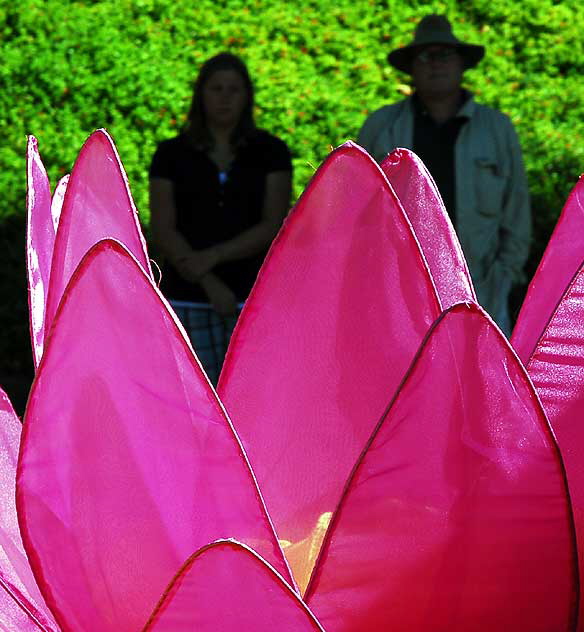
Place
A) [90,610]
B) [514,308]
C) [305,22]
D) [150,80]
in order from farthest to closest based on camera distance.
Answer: [305,22] → [150,80] → [514,308] → [90,610]

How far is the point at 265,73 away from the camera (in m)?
7.27

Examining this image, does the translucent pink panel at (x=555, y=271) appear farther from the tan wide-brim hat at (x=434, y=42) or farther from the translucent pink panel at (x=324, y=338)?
the tan wide-brim hat at (x=434, y=42)

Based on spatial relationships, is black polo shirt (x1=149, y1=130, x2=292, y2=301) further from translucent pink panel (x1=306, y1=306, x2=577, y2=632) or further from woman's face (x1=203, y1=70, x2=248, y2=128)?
translucent pink panel (x1=306, y1=306, x2=577, y2=632)

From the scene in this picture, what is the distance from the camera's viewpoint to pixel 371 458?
67 cm

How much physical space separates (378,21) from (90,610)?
7.62 meters

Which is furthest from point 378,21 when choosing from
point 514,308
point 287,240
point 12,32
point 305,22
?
point 287,240

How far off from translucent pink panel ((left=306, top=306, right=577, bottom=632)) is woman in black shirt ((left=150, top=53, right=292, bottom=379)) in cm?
297

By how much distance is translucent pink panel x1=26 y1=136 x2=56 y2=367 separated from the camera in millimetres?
921

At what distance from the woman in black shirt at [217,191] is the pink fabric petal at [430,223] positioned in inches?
107

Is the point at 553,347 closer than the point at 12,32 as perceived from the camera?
Yes

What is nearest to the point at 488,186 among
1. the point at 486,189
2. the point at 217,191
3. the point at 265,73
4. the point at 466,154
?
the point at 486,189

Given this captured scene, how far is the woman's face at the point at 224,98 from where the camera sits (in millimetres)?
3688

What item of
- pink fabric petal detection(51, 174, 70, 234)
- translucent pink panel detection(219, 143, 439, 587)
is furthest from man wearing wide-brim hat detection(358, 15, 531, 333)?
translucent pink panel detection(219, 143, 439, 587)

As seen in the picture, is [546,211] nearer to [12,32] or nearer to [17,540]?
[12,32]
